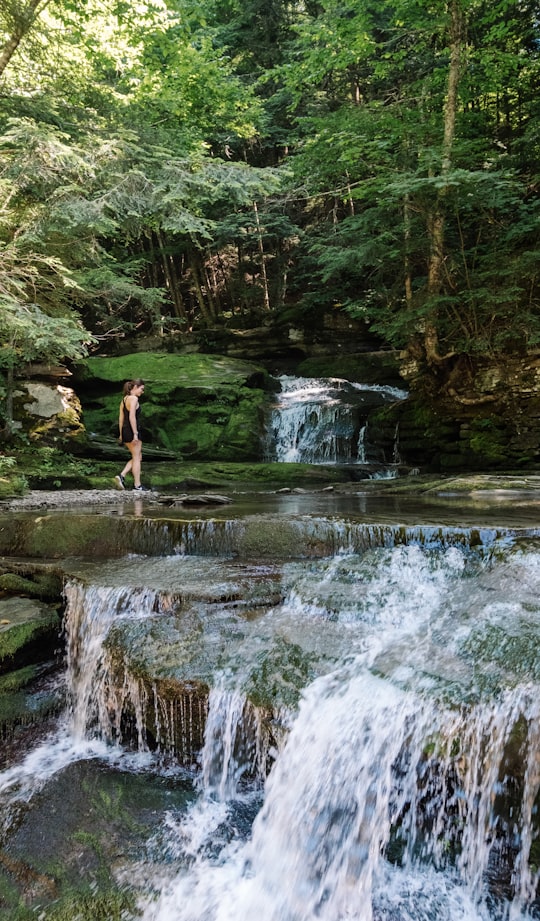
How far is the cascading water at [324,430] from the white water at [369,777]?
9020 mm

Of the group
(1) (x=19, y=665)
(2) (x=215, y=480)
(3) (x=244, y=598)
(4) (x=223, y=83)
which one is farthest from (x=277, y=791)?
(4) (x=223, y=83)

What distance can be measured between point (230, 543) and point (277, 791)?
295cm

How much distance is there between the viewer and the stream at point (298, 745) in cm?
295

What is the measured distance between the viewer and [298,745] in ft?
11.3

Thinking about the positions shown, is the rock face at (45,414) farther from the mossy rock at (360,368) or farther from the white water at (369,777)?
the mossy rock at (360,368)

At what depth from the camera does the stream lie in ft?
9.66

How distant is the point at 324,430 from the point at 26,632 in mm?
9708

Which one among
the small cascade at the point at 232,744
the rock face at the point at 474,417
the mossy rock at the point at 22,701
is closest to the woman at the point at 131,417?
the mossy rock at the point at 22,701

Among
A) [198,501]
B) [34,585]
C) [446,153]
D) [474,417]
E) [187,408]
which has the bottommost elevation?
[34,585]

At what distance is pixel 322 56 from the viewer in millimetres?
11547

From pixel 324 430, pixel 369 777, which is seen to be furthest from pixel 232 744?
pixel 324 430

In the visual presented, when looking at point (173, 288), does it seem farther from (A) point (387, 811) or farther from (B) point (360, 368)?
(A) point (387, 811)

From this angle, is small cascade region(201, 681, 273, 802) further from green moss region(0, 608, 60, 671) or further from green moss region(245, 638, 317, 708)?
green moss region(0, 608, 60, 671)

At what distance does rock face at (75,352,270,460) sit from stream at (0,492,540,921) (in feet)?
27.8
